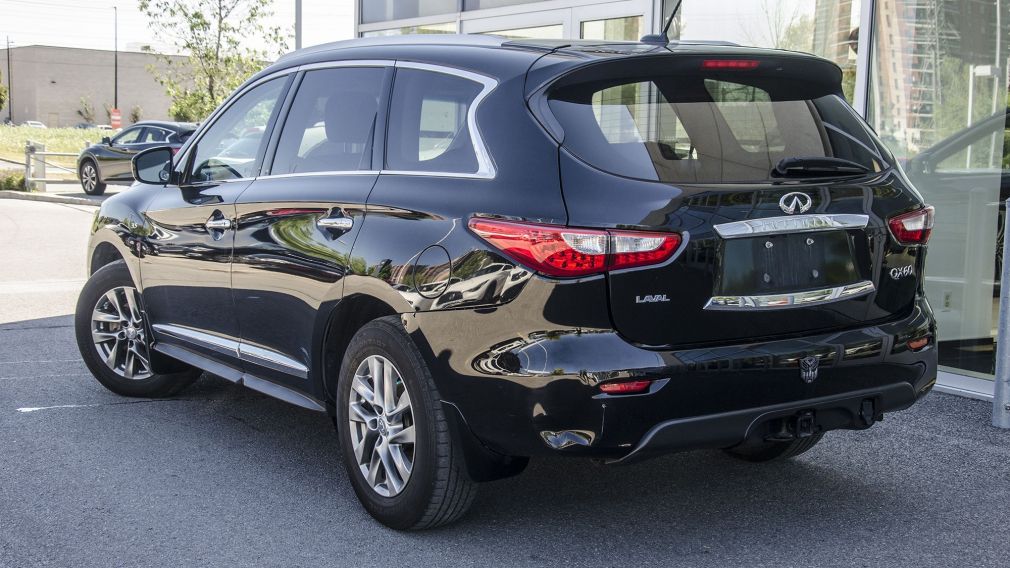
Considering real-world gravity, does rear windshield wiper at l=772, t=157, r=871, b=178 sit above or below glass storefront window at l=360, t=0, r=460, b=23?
below

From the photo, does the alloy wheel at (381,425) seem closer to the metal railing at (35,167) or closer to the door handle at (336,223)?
the door handle at (336,223)

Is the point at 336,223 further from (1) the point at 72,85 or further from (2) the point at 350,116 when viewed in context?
(1) the point at 72,85

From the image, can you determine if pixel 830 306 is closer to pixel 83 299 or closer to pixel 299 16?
pixel 83 299

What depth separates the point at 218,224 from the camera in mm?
5133

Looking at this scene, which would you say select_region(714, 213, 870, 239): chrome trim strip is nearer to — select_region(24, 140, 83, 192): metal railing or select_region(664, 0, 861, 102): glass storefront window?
select_region(664, 0, 861, 102): glass storefront window

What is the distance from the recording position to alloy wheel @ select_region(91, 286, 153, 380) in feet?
20.1

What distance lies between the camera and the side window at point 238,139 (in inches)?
203

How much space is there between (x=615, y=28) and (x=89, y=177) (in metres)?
17.6

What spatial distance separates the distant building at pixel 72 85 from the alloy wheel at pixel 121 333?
105 m

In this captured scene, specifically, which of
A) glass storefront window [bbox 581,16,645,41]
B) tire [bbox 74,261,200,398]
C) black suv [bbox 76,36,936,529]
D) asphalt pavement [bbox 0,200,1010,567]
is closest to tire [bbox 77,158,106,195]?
glass storefront window [bbox 581,16,645,41]

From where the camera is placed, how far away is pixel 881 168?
404 cm

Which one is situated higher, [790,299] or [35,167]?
[35,167]

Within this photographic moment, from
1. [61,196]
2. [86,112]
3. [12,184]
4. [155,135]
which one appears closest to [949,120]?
[155,135]

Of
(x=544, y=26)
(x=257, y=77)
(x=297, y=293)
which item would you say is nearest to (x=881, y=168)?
(x=297, y=293)
